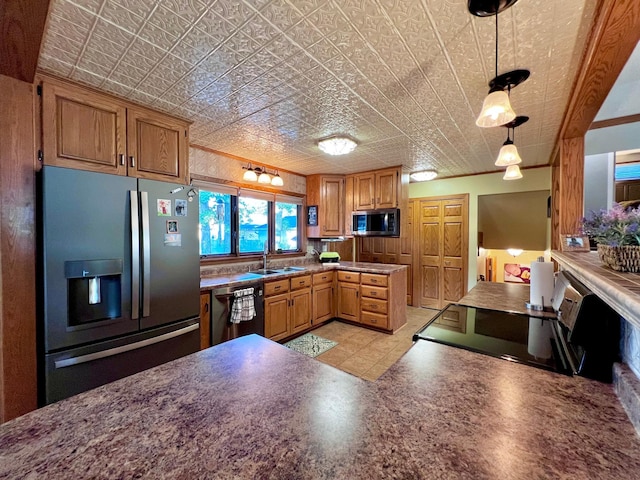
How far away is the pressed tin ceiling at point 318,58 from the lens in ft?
3.95

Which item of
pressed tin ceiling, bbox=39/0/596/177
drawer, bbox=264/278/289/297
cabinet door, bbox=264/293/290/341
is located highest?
pressed tin ceiling, bbox=39/0/596/177

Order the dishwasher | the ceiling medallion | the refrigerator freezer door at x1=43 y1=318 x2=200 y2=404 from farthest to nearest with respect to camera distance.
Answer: the dishwasher → the refrigerator freezer door at x1=43 y1=318 x2=200 y2=404 → the ceiling medallion

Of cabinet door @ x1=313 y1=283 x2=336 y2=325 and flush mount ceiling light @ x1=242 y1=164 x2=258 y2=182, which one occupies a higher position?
flush mount ceiling light @ x1=242 y1=164 x2=258 y2=182

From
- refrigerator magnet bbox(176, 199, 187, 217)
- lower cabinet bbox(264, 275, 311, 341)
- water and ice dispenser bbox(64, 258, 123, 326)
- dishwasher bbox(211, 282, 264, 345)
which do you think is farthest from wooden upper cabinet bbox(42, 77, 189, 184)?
lower cabinet bbox(264, 275, 311, 341)

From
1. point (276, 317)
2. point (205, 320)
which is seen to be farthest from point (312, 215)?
point (205, 320)

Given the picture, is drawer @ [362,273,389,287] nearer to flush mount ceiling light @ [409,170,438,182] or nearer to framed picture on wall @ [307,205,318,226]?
framed picture on wall @ [307,205,318,226]

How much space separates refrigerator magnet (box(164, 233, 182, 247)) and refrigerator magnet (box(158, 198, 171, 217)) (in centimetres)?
15

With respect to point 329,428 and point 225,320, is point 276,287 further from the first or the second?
point 329,428

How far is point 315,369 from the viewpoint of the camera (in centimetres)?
93

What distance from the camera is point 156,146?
2145 millimetres

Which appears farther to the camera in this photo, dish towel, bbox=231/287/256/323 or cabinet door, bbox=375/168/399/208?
cabinet door, bbox=375/168/399/208

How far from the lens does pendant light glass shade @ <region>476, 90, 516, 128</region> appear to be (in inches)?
48.4

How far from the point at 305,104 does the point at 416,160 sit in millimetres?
2092

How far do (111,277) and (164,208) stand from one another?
1.93 feet
